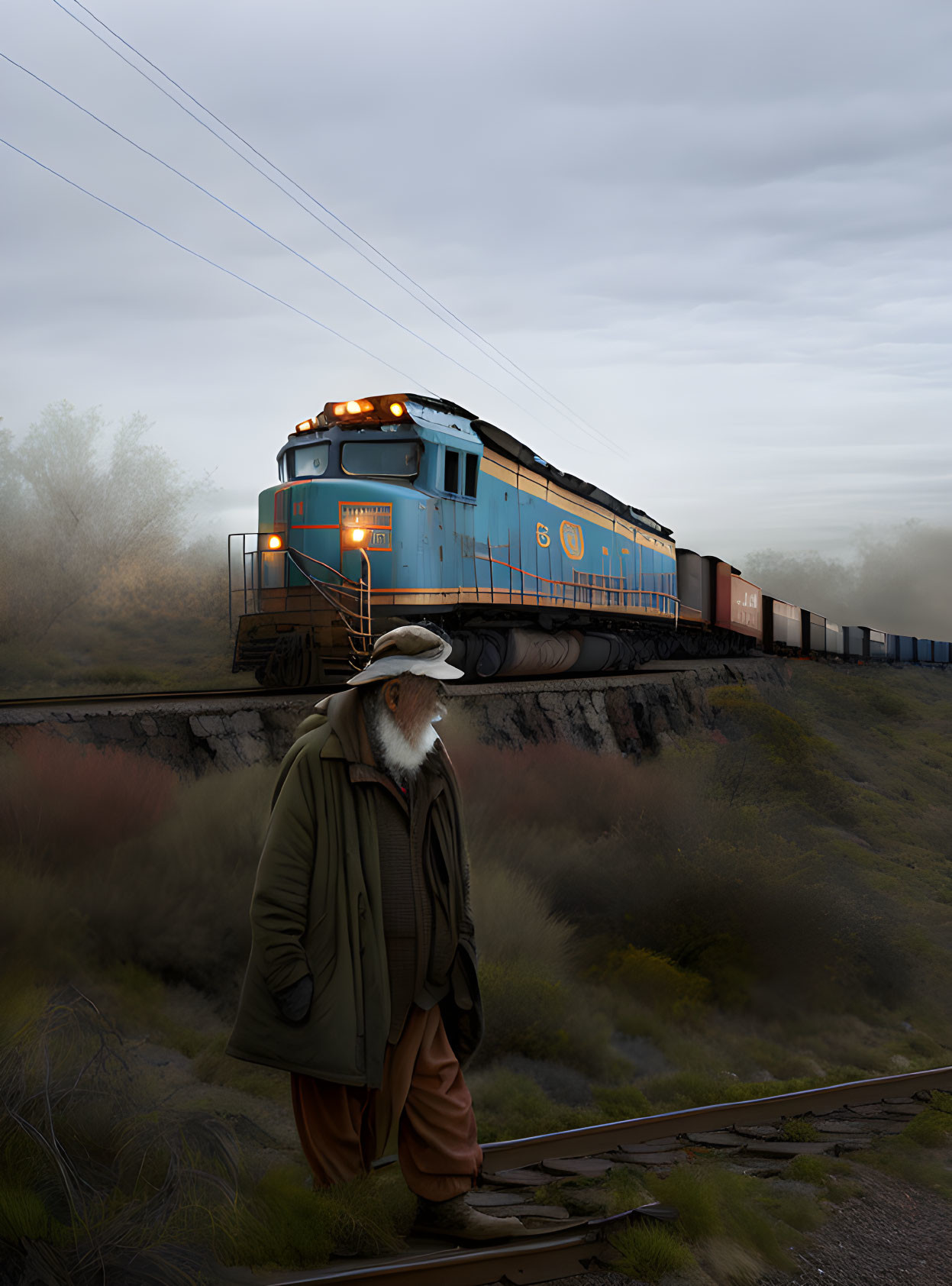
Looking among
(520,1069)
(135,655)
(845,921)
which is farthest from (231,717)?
(135,655)

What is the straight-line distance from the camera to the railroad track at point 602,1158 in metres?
2.71

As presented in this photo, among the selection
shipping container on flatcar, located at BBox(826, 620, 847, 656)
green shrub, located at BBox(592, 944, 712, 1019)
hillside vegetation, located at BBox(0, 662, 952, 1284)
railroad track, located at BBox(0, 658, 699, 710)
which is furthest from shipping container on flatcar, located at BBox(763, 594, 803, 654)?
green shrub, located at BBox(592, 944, 712, 1019)

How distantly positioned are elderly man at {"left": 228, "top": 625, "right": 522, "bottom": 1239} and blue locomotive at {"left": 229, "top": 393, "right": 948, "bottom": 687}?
6898 millimetres

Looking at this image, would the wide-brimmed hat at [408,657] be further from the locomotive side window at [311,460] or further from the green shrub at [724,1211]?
the locomotive side window at [311,460]

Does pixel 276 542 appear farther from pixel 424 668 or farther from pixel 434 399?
pixel 424 668

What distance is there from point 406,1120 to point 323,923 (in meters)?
0.82

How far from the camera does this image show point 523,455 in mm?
13797

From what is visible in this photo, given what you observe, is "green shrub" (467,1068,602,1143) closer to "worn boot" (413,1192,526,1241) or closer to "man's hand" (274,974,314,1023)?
"worn boot" (413,1192,526,1241)

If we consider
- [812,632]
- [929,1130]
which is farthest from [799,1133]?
[812,632]

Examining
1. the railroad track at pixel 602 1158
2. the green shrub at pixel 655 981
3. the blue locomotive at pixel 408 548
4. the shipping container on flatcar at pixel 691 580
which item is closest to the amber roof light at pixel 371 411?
the blue locomotive at pixel 408 548

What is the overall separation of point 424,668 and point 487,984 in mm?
3926

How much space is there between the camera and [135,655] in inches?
1005

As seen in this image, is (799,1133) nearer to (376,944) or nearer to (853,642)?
(376,944)

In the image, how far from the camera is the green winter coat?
2.71 meters
